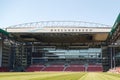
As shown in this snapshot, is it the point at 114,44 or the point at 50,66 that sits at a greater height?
the point at 114,44

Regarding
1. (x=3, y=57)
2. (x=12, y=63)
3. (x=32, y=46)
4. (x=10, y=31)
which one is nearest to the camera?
(x=10, y=31)

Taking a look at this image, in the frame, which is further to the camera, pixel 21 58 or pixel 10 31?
pixel 21 58

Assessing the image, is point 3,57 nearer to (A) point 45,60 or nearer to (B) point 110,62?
(A) point 45,60

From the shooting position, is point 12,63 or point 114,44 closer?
point 114,44

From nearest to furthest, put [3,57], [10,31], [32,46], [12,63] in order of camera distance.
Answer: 1. [10,31]
2. [3,57]
3. [12,63]
4. [32,46]

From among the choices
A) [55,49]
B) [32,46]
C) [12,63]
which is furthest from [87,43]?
[12,63]

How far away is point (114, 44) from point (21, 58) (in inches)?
1548

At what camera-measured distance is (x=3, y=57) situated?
349 ft

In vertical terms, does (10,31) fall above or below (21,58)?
above

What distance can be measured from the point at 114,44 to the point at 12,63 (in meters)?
40.4

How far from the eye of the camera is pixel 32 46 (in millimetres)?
123875

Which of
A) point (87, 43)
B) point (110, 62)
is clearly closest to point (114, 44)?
point (110, 62)

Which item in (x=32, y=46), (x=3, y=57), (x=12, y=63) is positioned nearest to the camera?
(x=3, y=57)

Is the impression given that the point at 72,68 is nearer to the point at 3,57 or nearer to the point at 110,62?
the point at 110,62
